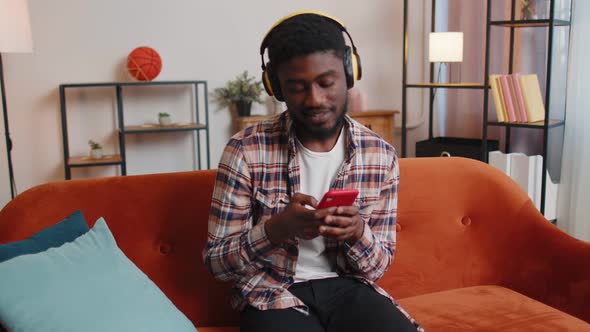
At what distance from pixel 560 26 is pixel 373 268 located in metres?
2.67

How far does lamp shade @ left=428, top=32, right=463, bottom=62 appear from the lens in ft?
12.5

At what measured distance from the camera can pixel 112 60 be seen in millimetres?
3916

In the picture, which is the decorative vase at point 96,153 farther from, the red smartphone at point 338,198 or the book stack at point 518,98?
the red smartphone at point 338,198

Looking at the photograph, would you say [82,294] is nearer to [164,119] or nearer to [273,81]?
[273,81]

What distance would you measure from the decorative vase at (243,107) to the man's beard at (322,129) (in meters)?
2.68

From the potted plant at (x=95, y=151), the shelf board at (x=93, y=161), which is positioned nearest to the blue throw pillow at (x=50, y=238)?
the shelf board at (x=93, y=161)

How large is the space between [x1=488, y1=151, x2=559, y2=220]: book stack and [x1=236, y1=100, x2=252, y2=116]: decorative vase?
168 cm

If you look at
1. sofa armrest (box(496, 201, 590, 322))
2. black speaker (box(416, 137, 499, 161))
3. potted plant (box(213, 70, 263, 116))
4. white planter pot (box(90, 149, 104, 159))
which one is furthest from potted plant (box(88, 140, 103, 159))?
sofa armrest (box(496, 201, 590, 322))

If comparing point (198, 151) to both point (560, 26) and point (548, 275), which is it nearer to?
point (560, 26)

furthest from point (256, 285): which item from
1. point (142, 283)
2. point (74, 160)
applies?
point (74, 160)

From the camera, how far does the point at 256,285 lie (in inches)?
53.2

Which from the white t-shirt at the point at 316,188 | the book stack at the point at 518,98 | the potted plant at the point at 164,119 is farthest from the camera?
the potted plant at the point at 164,119

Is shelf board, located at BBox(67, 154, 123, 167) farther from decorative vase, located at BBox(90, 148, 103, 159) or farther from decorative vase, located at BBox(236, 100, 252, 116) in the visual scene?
decorative vase, located at BBox(236, 100, 252, 116)

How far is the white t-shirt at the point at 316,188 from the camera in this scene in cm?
138
